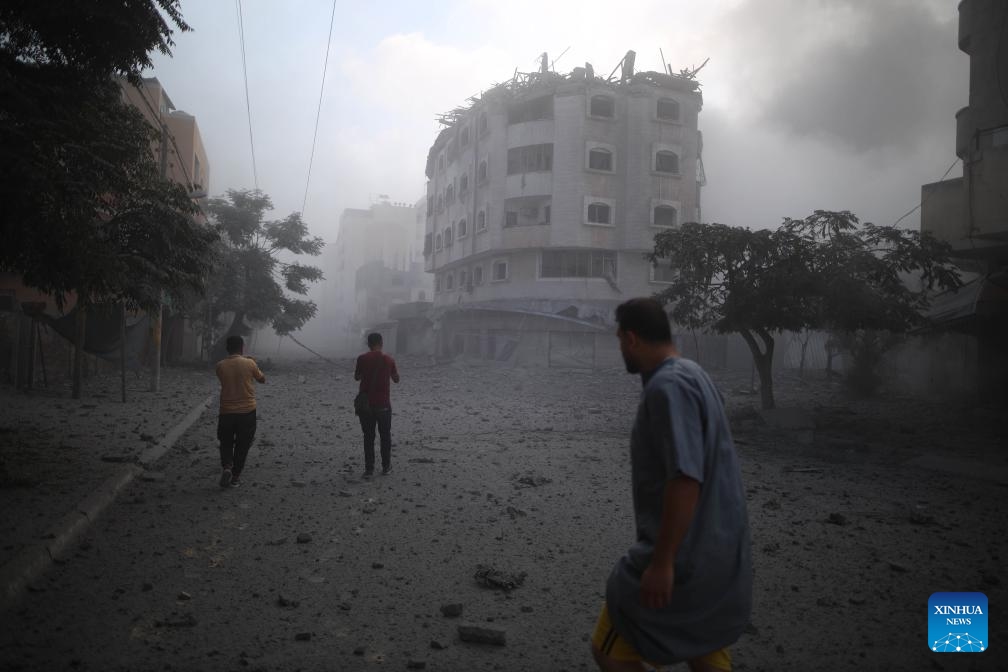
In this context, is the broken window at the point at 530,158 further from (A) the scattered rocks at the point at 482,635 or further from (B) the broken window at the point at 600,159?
(A) the scattered rocks at the point at 482,635

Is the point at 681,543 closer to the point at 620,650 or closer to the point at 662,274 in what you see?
the point at 620,650

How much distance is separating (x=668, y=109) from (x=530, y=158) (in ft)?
25.9

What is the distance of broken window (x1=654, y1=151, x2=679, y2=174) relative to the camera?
32094mm

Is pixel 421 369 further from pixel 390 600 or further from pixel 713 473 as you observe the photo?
pixel 713 473

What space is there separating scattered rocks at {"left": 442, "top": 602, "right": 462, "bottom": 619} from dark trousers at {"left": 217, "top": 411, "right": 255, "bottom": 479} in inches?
151

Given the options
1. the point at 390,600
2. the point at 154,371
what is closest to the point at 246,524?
the point at 390,600

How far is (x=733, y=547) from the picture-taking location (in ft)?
6.41

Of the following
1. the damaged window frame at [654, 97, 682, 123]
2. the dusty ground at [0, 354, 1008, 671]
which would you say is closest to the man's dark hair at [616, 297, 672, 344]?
the dusty ground at [0, 354, 1008, 671]

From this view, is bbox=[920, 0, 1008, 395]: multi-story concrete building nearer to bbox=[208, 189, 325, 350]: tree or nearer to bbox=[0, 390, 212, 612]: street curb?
bbox=[0, 390, 212, 612]: street curb

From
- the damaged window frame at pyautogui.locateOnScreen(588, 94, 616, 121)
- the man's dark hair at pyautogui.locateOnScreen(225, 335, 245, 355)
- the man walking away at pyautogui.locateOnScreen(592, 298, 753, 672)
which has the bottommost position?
the man walking away at pyautogui.locateOnScreen(592, 298, 753, 672)

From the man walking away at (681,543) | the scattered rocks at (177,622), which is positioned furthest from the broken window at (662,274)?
the man walking away at (681,543)

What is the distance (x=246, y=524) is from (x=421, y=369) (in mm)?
23369

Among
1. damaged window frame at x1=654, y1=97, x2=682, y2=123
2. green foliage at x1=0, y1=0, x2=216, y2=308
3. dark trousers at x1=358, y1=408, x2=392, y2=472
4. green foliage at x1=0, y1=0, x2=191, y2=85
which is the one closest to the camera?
green foliage at x1=0, y1=0, x2=216, y2=308

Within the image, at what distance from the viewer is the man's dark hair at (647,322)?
210cm
